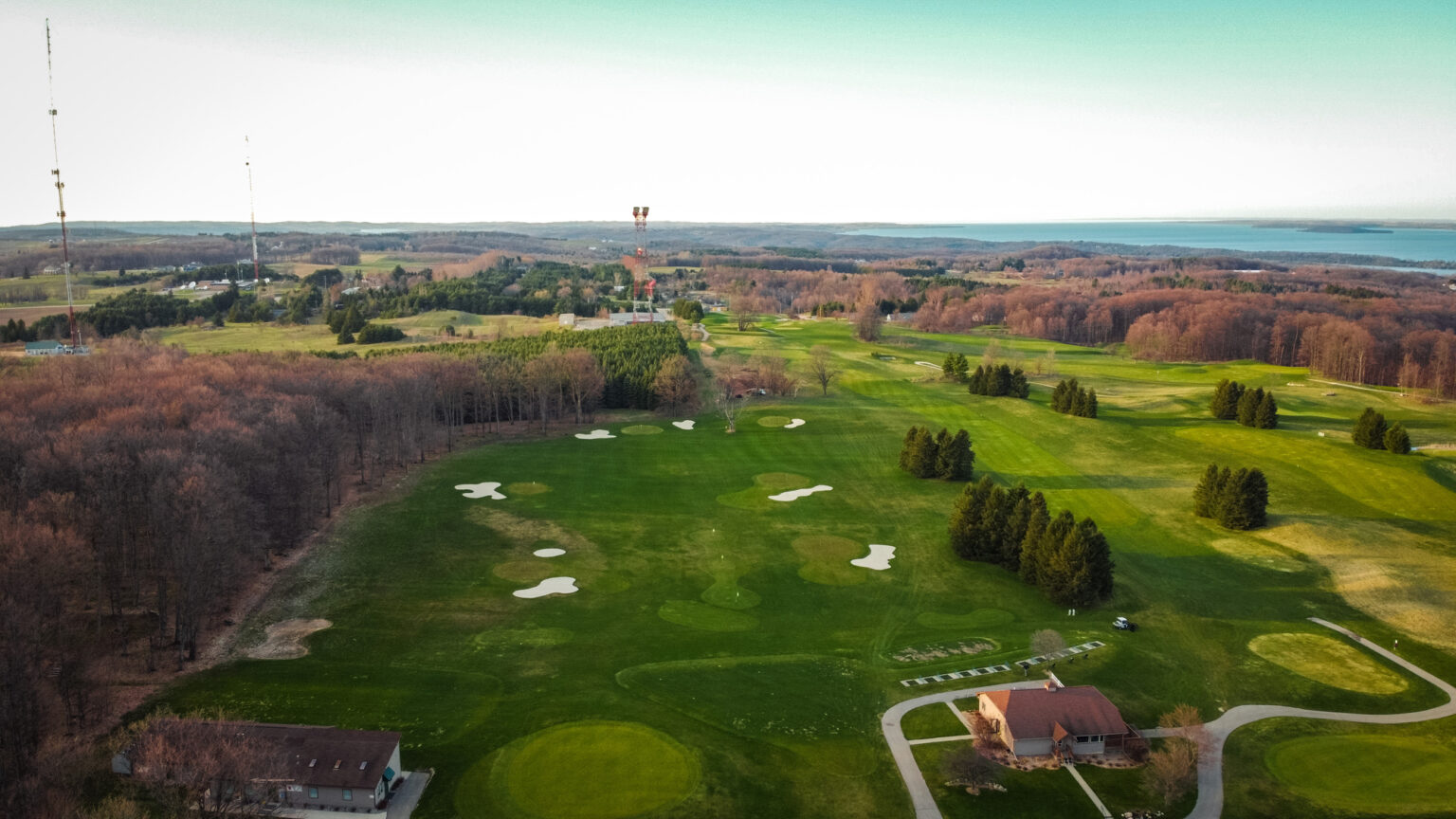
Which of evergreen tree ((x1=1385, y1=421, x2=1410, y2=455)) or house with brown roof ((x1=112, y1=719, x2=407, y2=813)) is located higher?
evergreen tree ((x1=1385, y1=421, x2=1410, y2=455))

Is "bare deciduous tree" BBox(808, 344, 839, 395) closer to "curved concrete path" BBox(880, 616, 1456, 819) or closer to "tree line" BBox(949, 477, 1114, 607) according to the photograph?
"tree line" BBox(949, 477, 1114, 607)

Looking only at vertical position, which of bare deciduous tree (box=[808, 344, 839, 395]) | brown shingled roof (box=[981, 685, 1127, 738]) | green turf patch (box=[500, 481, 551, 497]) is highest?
bare deciduous tree (box=[808, 344, 839, 395])

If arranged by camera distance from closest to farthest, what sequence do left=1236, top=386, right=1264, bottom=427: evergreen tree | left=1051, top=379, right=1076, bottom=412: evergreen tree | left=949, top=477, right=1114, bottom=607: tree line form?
left=949, top=477, right=1114, bottom=607: tree line → left=1236, top=386, right=1264, bottom=427: evergreen tree → left=1051, top=379, right=1076, bottom=412: evergreen tree

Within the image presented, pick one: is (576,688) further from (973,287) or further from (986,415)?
(973,287)

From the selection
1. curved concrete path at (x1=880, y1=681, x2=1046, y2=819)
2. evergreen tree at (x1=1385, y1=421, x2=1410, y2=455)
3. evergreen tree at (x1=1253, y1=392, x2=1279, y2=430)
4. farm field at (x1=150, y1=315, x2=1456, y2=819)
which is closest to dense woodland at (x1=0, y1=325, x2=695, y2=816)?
farm field at (x1=150, y1=315, x2=1456, y2=819)

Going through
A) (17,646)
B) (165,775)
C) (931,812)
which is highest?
(17,646)

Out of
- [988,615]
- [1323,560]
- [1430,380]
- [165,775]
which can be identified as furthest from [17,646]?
[1430,380]
